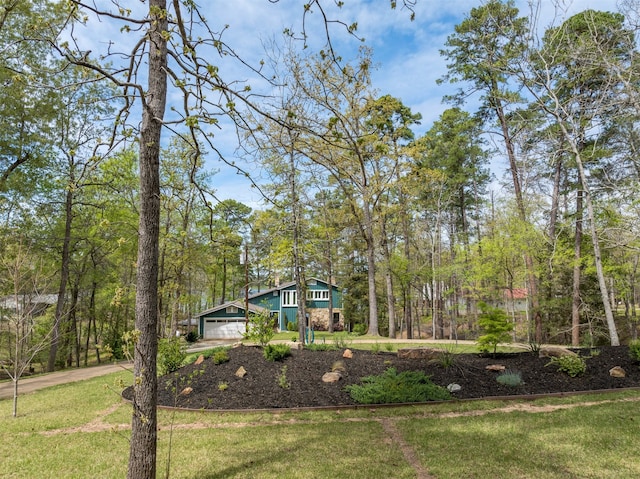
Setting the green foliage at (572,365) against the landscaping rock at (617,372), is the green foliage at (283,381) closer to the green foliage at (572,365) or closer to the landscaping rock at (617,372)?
the green foliage at (572,365)

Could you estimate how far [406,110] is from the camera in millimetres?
22531

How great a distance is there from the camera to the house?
2862cm

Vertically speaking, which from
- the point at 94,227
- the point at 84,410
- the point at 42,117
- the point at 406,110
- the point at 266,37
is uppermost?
the point at 406,110

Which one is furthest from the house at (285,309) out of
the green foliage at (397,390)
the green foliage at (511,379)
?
the green foliage at (511,379)

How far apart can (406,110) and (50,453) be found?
Answer: 873 inches

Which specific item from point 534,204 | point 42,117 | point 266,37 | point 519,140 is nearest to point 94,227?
point 42,117

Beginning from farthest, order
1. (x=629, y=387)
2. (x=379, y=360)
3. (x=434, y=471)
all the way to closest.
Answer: (x=379, y=360)
(x=629, y=387)
(x=434, y=471)

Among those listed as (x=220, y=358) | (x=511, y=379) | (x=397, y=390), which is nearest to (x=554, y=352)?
(x=511, y=379)

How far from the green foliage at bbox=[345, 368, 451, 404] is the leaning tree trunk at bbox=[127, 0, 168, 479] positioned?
4.26m

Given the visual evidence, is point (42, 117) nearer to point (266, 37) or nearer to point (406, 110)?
point (266, 37)

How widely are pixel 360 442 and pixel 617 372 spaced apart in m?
5.88

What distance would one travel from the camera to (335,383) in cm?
751

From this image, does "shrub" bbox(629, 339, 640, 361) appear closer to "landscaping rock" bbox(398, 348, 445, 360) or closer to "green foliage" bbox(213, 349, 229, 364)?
"landscaping rock" bbox(398, 348, 445, 360)

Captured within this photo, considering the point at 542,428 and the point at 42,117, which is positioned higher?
the point at 42,117
